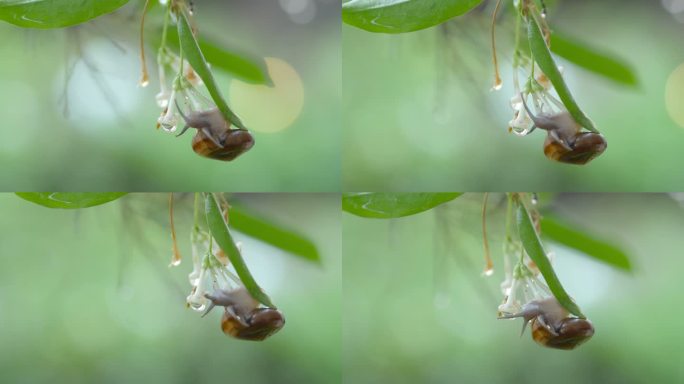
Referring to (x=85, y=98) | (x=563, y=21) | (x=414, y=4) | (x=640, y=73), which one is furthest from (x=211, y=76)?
(x=640, y=73)

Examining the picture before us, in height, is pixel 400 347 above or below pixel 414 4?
below

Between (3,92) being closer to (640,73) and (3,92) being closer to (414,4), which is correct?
(414,4)

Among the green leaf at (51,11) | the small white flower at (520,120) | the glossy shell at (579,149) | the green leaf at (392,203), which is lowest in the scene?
the green leaf at (392,203)

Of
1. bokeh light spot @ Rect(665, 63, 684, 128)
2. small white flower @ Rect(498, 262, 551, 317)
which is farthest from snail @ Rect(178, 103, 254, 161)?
bokeh light spot @ Rect(665, 63, 684, 128)

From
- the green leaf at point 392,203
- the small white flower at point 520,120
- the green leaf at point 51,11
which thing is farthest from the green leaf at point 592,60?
the green leaf at point 51,11

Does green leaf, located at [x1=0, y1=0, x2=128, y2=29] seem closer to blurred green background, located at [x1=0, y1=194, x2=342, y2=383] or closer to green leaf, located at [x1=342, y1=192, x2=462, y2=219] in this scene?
blurred green background, located at [x1=0, y1=194, x2=342, y2=383]

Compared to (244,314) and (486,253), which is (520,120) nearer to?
(486,253)

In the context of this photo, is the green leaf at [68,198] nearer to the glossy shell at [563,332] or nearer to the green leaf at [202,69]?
the green leaf at [202,69]

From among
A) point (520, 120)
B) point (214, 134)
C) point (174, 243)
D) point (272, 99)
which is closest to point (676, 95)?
point (520, 120)
